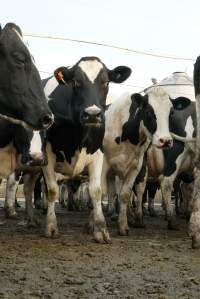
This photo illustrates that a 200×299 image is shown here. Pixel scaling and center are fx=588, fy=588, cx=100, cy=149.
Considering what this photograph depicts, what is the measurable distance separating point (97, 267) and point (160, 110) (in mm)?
4743

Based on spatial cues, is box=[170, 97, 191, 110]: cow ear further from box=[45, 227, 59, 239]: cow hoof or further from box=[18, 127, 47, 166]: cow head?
box=[45, 227, 59, 239]: cow hoof

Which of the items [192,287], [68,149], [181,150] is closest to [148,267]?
[192,287]

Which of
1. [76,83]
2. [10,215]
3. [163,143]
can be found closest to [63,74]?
[76,83]

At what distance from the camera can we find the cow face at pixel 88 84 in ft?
26.0

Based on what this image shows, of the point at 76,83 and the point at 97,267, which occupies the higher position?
the point at 76,83

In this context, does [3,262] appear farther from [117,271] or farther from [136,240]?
[136,240]

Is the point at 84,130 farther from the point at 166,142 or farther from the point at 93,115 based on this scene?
the point at 166,142

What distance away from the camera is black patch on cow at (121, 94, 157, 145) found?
408 inches

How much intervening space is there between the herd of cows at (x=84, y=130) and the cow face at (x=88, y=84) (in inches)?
0.5

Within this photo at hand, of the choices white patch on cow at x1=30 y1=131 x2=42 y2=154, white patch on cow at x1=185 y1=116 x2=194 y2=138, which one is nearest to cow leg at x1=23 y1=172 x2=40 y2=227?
white patch on cow at x1=30 y1=131 x2=42 y2=154

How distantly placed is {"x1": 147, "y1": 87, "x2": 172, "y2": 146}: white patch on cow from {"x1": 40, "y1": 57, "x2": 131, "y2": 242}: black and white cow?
1.28 meters

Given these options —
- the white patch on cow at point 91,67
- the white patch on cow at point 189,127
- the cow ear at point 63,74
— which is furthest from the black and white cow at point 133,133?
the cow ear at point 63,74

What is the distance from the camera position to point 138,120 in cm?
1063

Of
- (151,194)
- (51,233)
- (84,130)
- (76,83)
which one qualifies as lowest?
(51,233)
